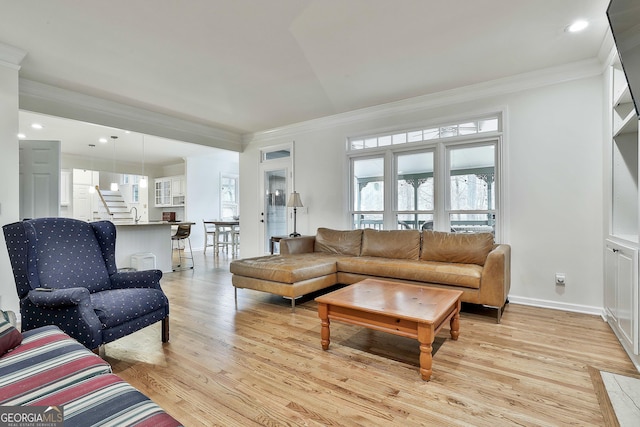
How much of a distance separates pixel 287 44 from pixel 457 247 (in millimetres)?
2870

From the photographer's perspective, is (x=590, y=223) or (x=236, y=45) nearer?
(x=236, y=45)

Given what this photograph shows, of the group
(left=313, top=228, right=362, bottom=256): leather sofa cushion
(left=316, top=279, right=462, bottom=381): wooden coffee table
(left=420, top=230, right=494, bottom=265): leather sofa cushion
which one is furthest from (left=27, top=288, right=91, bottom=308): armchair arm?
(left=420, top=230, right=494, bottom=265): leather sofa cushion

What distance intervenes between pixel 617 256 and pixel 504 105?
209 centimetres

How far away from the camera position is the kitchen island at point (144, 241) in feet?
16.8

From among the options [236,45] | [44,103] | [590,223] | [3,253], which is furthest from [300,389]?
[44,103]

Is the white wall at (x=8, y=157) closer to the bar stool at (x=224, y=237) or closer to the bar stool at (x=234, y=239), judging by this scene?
the bar stool at (x=224, y=237)

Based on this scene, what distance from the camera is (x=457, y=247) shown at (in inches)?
146

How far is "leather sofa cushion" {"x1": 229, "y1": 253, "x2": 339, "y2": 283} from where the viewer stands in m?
3.45

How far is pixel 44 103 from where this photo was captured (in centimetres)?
388

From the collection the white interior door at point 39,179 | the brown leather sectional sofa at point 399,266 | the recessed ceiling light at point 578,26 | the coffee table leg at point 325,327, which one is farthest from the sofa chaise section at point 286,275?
the recessed ceiling light at point 578,26

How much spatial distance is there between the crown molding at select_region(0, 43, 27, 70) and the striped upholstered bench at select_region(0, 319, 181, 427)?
3.08 m

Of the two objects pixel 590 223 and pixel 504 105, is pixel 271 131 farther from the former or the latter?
pixel 590 223

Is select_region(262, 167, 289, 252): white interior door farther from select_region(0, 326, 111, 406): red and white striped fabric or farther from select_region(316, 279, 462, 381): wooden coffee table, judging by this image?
select_region(0, 326, 111, 406): red and white striped fabric

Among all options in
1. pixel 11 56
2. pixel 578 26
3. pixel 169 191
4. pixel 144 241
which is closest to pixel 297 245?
pixel 144 241
